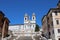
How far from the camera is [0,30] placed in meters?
50.2

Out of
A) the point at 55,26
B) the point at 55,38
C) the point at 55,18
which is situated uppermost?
the point at 55,18

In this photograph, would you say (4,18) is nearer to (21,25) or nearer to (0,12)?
(0,12)

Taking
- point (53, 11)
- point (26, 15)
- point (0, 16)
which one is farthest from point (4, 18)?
point (26, 15)

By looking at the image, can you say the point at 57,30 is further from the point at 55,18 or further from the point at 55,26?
the point at 55,18

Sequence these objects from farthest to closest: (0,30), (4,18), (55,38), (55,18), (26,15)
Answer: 1. (26,15)
2. (4,18)
3. (0,30)
4. (55,18)
5. (55,38)

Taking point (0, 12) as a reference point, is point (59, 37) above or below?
below

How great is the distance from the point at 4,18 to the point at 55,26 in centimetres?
2175

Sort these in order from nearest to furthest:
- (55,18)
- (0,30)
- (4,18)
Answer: (55,18), (0,30), (4,18)

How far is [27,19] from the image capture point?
142125mm

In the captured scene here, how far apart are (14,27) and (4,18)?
289 ft

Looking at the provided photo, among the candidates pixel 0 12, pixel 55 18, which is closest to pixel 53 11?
pixel 55 18

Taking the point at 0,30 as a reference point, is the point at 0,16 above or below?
above

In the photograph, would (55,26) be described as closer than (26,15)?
Yes

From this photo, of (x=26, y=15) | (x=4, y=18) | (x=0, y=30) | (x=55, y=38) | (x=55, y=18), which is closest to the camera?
(x=55, y=38)
